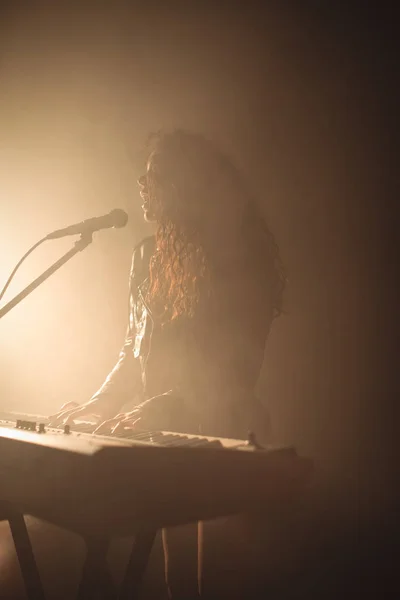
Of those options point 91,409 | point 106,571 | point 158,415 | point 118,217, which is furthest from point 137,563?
point 118,217

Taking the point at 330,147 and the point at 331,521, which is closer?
the point at 331,521

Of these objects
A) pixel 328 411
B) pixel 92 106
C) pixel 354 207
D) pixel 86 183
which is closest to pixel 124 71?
pixel 92 106

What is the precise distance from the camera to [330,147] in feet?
6.56

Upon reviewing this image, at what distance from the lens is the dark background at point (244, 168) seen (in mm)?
1864

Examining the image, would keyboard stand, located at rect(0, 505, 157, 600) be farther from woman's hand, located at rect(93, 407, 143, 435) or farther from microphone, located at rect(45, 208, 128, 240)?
microphone, located at rect(45, 208, 128, 240)

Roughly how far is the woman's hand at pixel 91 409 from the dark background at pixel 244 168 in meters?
0.66

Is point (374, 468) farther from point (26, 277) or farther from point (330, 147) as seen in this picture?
point (26, 277)

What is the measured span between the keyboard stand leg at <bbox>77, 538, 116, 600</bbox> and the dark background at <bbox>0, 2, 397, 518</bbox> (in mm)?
1096

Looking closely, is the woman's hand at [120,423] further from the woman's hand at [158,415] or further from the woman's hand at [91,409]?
the woman's hand at [91,409]

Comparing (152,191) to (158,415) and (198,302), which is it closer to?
(198,302)

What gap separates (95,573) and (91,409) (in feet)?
2.89

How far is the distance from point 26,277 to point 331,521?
2324 mm

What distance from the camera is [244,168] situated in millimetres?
2238

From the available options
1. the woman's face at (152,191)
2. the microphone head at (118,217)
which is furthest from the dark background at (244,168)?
the microphone head at (118,217)
